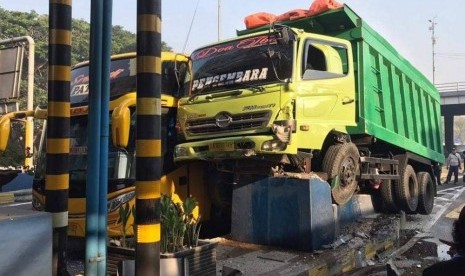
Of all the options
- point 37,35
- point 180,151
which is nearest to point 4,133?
point 180,151

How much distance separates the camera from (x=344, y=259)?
5141 millimetres

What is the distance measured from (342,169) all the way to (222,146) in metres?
1.72

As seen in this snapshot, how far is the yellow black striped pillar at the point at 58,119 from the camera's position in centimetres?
376

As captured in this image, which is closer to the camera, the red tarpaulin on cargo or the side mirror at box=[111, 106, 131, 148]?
the side mirror at box=[111, 106, 131, 148]

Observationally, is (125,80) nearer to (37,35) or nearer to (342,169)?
(342,169)

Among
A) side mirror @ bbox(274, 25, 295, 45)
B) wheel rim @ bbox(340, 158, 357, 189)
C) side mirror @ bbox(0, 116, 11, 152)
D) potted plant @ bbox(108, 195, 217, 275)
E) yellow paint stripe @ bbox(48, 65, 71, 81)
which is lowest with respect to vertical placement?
potted plant @ bbox(108, 195, 217, 275)

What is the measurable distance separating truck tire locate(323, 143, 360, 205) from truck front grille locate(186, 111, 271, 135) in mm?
1182

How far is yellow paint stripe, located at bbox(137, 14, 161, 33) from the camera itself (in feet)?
9.23

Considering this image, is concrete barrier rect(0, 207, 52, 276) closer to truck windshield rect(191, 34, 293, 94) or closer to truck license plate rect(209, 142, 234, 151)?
truck license plate rect(209, 142, 234, 151)

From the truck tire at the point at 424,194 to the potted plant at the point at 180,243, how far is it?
6907 mm

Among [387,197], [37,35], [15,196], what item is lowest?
[15,196]

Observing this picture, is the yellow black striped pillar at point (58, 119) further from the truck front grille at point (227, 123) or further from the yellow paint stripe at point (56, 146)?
the truck front grille at point (227, 123)

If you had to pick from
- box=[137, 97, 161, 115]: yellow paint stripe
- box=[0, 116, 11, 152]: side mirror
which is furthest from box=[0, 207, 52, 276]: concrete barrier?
box=[0, 116, 11, 152]: side mirror

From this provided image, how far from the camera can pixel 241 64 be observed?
588 cm
